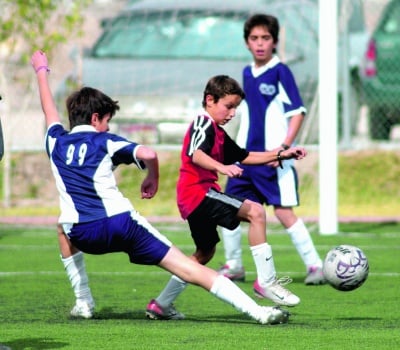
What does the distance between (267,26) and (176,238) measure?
3.86 metres

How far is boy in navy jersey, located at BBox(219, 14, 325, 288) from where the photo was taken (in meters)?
9.53

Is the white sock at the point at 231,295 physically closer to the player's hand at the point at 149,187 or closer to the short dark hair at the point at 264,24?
the player's hand at the point at 149,187

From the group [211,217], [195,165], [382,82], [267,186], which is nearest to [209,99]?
[195,165]

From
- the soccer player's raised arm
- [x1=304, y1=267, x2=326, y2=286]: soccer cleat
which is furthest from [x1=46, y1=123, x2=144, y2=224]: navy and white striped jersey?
[x1=304, y1=267, x2=326, y2=286]: soccer cleat

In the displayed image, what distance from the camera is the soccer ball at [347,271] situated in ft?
25.5

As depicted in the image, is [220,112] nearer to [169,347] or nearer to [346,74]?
[169,347]

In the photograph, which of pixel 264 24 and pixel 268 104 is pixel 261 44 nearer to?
pixel 264 24

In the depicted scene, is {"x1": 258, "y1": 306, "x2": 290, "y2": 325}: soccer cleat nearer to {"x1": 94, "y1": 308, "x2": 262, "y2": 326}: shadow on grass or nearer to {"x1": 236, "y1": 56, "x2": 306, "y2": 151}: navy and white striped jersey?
{"x1": 94, "y1": 308, "x2": 262, "y2": 326}: shadow on grass

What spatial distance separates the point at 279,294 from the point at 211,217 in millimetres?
666

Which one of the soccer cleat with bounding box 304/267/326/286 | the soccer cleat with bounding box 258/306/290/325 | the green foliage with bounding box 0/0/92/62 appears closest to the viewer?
the soccer cleat with bounding box 258/306/290/325

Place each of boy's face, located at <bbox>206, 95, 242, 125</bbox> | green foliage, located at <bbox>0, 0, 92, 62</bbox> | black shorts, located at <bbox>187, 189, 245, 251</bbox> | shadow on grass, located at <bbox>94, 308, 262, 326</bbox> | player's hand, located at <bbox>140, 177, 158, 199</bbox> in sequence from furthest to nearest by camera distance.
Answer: green foliage, located at <bbox>0, 0, 92, 62</bbox>, boy's face, located at <bbox>206, 95, 242, 125</bbox>, black shorts, located at <bbox>187, 189, 245, 251</bbox>, shadow on grass, located at <bbox>94, 308, 262, 326</bbox>, player's hand, located at <bbox>140, 177, 158, 199</bbox>

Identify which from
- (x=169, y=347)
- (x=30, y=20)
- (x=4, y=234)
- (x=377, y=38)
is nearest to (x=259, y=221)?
(x=169, y=347)

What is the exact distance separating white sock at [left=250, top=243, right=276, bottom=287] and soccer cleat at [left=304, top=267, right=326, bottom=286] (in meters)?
1.41

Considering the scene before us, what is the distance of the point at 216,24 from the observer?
52.9 feet
